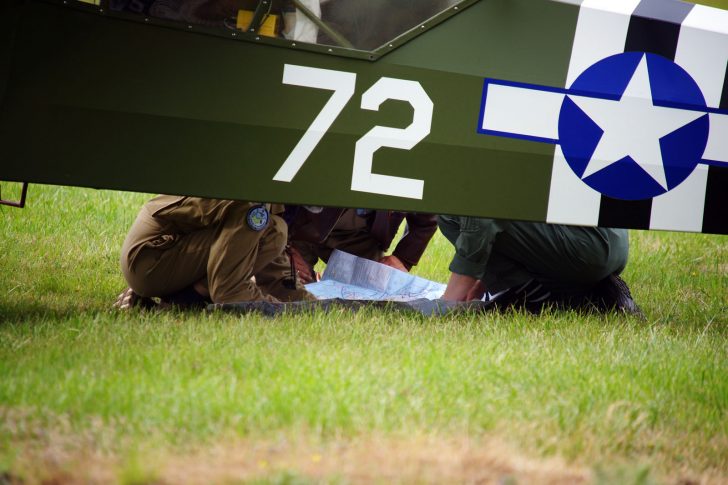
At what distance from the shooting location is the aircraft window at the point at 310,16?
2.96 metres

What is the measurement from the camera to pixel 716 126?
346 cm

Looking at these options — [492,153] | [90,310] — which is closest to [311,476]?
[492,153]

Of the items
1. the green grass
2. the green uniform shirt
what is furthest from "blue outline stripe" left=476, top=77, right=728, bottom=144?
the green grass

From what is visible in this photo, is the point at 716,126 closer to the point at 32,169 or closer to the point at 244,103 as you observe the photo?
the point at 244,103

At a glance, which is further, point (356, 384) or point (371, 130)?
point (371, 130)

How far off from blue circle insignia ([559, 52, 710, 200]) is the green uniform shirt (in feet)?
1.55

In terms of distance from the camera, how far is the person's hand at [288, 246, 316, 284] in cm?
470

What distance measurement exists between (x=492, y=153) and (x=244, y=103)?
3.13 ft

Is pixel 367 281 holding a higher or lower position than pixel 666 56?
lower

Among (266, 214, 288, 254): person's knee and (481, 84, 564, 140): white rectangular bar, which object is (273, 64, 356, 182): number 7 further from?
(266, 214, 288, 254): person's knee

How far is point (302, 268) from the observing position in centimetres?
476

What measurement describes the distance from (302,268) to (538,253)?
141cm

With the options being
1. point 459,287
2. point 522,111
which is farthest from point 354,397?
point 459,287

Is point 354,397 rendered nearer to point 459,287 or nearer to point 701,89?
point 459,287
